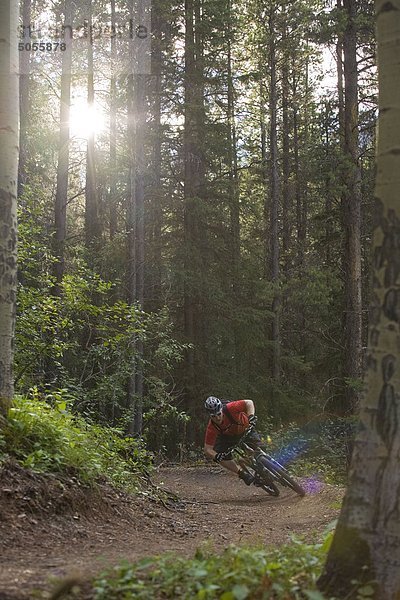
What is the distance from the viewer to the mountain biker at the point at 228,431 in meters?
11.0

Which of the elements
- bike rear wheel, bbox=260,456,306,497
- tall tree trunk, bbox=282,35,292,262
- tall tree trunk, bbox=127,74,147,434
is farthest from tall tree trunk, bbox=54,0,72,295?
tall tree trunk, bbox=282,35,292,262

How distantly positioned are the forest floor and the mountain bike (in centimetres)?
54

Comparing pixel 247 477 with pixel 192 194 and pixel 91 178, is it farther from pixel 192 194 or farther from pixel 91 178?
pixel 91 178

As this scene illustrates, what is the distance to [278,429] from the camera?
20.4 metres

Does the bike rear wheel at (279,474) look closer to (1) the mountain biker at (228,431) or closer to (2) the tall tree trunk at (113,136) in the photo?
(1) the mountain biker at (228,431)

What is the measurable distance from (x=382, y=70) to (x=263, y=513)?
7.47 metres

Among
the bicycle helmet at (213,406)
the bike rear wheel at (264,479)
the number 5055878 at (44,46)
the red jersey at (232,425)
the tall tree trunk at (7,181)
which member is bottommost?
the bike rear wheel at (264,479)

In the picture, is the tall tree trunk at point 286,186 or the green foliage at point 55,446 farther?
the tall tree trunk at point 286,186

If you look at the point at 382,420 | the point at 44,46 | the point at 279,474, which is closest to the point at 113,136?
the point at 44,46

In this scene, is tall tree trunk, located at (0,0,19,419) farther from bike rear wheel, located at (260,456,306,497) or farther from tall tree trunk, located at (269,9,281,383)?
tall tree trunk, located at (269,9,281,383)

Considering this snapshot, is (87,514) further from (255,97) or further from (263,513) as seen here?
(255,97)

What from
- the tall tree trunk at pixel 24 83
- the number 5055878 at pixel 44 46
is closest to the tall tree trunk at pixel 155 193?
the number 5055878 at pixel 44 46

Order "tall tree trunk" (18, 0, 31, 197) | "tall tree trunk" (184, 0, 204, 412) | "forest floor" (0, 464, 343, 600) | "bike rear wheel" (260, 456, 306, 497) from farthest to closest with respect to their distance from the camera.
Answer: "tall tree trunk" (184, 0, 204, 412)
"tall tree trunk" (18, 0, 31, 197)
"bike rear wheel" (260, 456, 306, 497)
"forest floor" (0, 464, 343, 600)

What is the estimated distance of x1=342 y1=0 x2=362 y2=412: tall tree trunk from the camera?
14.8 m
